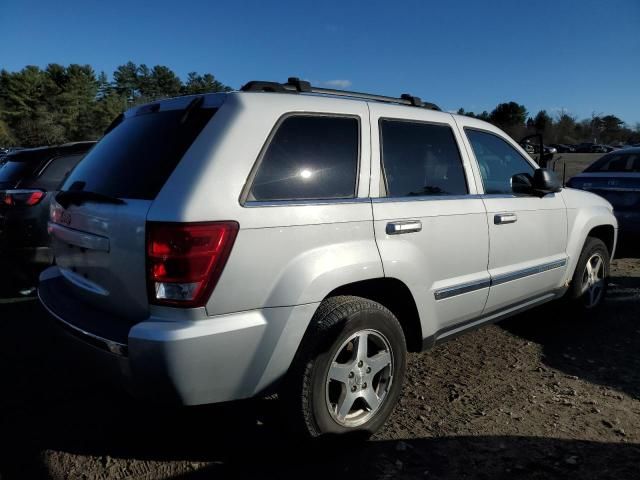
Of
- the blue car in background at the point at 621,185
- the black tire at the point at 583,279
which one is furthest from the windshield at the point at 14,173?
the blue car in background at the point at 621,185

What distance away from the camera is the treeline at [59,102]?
61.7 metres

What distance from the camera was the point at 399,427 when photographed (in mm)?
2848

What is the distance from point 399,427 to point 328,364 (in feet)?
2.57

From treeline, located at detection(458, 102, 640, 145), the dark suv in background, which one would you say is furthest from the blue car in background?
treeline, located at detection(458, 102, 640, 145)

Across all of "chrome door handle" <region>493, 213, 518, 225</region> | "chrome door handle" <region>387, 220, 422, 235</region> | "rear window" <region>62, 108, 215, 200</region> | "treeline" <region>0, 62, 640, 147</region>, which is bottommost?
"chrome door handle" <region>493, 213, 518, 225</region>

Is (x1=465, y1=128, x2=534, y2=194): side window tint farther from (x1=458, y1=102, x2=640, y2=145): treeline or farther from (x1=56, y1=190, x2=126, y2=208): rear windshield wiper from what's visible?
(x1=458, y1=102, x2=640, y2=145): treeline

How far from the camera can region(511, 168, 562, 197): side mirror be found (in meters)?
3.66

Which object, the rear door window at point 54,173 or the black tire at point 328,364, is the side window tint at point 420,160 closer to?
the black tire at point 328,364

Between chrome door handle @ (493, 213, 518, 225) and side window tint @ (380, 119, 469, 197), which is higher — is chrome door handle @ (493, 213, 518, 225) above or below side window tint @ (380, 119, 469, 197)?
below

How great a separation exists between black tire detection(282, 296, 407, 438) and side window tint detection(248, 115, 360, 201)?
58 centimetres

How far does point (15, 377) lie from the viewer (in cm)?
341

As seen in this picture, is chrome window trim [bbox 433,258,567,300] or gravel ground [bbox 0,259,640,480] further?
chrome window trim [bbox 433,258,567,300]

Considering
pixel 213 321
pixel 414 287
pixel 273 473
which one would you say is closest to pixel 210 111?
Answer: pixel 213 321

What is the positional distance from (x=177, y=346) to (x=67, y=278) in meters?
1.10
